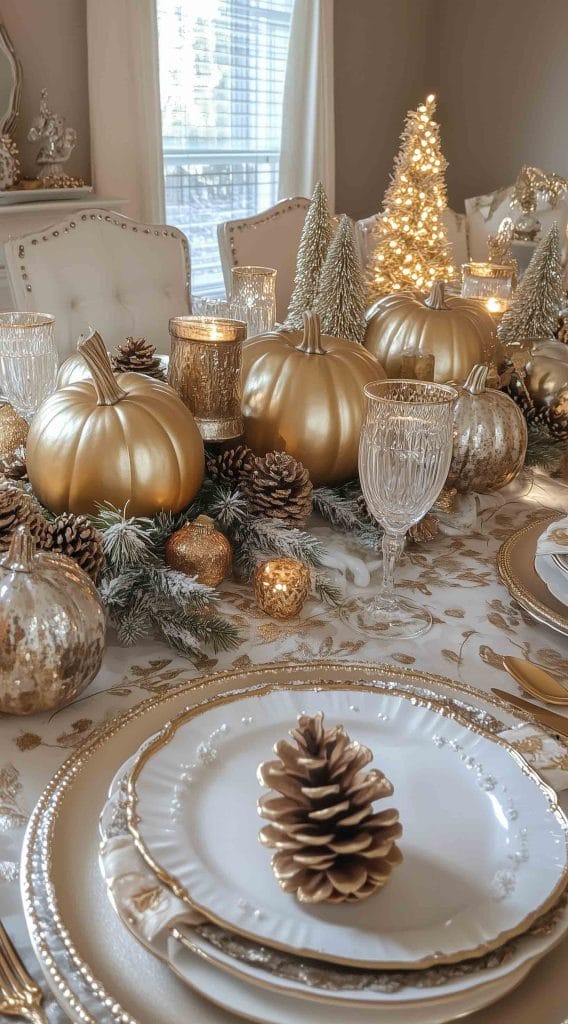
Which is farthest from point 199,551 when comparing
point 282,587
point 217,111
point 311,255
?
point 217,111

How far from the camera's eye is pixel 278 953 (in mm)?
381

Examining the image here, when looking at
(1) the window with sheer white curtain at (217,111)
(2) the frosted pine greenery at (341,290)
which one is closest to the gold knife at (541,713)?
(2) the frosted pine greenery at (341,290)

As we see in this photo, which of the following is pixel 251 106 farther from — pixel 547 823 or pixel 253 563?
pixel 547 823

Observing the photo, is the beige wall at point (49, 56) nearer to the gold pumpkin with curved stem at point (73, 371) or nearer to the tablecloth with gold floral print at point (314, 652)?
the gold pumpkin with curved stem at point (73, 371)

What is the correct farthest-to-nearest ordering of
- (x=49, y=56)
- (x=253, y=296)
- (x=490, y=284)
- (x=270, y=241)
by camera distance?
(x=49, y=56) < (x=270, y=241) < (x=490, y=284) < (x=253, y=296)

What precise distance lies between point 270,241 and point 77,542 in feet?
6.10

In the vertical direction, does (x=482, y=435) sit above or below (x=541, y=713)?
above

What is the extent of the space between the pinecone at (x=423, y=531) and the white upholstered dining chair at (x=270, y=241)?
1.40 meters

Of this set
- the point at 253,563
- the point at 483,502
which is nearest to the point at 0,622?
the point at 253,563

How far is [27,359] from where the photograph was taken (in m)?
0.97

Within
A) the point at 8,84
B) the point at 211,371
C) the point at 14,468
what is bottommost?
the point at 14,468

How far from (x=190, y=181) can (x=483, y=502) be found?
3.09m

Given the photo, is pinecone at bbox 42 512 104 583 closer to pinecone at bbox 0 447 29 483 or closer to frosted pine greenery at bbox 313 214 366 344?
pinecone at bbox 0 447 29 483

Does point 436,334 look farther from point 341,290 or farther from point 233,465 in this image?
point 233,465
